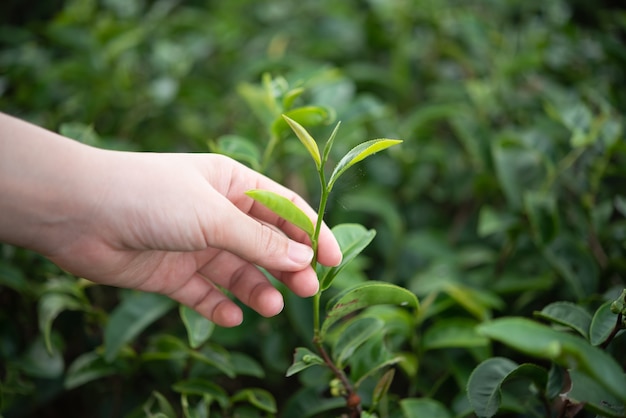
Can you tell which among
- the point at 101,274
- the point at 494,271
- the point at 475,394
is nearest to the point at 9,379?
the point at 101,274

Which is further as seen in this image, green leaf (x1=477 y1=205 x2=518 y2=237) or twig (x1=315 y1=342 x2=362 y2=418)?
green leaf (x1=477 y1=205 x2=518 y2=237)

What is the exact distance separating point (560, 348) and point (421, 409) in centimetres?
44

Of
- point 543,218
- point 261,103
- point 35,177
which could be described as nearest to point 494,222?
point 543,218

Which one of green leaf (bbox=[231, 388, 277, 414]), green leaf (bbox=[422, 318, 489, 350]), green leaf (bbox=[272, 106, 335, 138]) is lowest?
green leaf (bbox=[231, 388, 277, 414])

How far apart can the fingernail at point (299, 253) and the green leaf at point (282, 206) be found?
33mm

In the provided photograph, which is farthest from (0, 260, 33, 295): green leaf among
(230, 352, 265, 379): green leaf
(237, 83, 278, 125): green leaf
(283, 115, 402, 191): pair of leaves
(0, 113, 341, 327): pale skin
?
(283, 115, 402, 191): pair of leaves

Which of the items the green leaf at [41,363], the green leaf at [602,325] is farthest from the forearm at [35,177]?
the green leaf at [602,325]

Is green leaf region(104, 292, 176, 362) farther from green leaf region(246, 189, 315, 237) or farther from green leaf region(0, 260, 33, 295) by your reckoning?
green leaf region(246, 189, 315, 237)

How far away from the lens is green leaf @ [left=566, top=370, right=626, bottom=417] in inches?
27.9

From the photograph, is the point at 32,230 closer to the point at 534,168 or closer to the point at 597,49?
the point at 534,168

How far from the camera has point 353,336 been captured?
0.87 meters

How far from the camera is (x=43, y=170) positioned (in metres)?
0.71

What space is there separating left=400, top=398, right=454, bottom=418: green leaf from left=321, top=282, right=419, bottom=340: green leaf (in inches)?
8.0

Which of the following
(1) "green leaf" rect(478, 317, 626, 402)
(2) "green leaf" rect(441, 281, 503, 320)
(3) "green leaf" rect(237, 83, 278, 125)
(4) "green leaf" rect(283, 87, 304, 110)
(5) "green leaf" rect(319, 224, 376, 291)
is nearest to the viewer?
(1) "green leaf" rect(478, 317, 626, 402)
